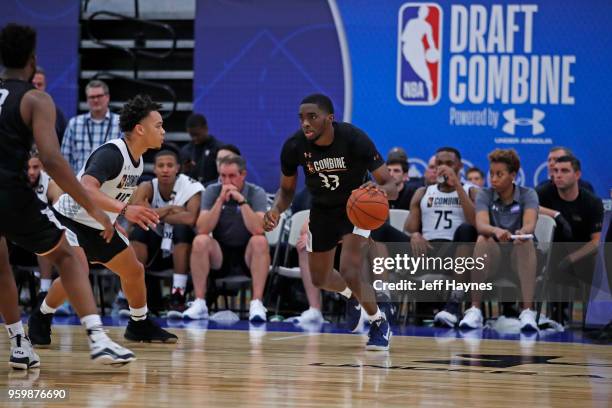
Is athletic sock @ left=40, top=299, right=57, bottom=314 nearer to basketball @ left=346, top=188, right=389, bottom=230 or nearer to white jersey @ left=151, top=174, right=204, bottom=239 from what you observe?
basketball @ left=346, top=188, right=389, bottom=230

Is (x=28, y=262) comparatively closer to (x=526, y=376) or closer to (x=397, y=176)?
(x=397, y=176)

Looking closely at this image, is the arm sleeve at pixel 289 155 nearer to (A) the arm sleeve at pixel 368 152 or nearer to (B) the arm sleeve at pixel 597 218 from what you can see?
(A) the arm sleeve at pixel 368 152

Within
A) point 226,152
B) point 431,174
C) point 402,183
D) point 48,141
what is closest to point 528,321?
point 431,174

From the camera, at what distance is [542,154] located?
10.2 meters

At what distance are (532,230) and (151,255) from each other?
3.53 metres

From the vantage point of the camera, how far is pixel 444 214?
29.4 ft

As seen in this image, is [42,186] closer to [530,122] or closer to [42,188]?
[42,188]

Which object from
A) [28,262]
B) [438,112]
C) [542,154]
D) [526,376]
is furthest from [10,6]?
[526,376]

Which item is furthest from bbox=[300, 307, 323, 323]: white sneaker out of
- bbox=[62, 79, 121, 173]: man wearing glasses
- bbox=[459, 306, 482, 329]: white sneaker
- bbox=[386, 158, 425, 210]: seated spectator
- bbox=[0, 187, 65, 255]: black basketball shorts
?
bbox=[0, 187, 65, 255]: black basketball shorts

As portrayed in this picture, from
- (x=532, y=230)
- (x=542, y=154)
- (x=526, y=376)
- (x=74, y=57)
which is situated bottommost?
(x=526, y=376)

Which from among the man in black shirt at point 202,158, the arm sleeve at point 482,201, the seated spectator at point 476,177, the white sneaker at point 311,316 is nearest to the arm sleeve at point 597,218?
the arm sleeve at point 482,201

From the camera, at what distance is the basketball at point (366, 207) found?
5.92 metres

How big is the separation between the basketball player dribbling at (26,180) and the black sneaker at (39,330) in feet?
5.10

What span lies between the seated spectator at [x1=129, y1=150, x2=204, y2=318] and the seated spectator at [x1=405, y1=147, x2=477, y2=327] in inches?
79.4
